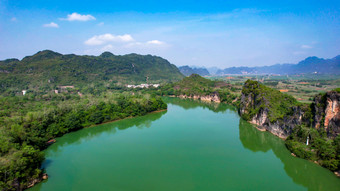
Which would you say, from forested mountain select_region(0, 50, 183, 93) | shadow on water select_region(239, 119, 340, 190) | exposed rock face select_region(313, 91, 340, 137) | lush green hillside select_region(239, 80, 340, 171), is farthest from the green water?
forested mountain select_region(0, 50, 183, 93)

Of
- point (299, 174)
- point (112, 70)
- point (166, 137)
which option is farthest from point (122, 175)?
point (112, 70)

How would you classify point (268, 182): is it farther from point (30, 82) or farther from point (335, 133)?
point (30, 82)

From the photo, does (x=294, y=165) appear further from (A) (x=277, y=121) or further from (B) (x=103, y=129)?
(B) (x=103, y=129)

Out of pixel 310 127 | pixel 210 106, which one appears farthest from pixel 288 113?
pixel 210 106

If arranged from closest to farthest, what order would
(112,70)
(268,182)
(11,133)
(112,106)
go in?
(268,182), (11,133), (112,106), (112,70)

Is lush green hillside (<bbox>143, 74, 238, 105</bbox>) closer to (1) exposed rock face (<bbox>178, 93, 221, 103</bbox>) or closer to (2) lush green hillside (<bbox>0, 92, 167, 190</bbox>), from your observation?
(1) exposed rock face (<bbox>178, 93, 221, 103</bbox>)
